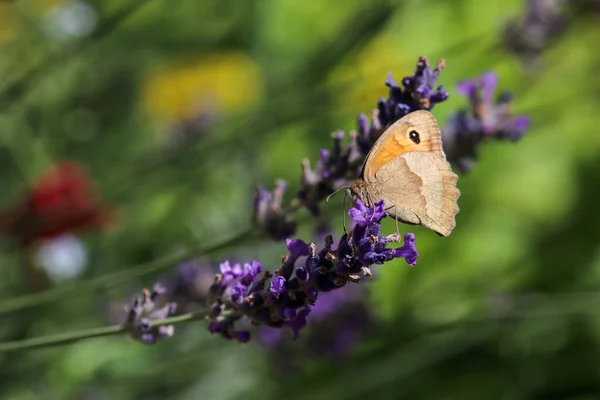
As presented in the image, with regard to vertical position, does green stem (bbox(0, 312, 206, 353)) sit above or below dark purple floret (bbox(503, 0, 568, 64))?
below

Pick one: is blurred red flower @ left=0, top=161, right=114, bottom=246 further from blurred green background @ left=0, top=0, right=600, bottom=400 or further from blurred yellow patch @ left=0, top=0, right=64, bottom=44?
blurred yellow patch @ left=0, top=0, right=64, bottom=44

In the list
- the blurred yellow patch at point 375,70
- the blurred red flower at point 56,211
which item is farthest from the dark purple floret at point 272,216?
the blurred yellow patch at point 375,70

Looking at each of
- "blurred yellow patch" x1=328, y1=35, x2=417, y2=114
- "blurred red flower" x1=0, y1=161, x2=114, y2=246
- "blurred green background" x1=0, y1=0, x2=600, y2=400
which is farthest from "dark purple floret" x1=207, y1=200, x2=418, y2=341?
"blurred yellow patch" x1=328, y1=35, x2=417, y2=114

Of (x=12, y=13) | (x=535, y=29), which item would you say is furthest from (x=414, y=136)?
(x=12, y=13)

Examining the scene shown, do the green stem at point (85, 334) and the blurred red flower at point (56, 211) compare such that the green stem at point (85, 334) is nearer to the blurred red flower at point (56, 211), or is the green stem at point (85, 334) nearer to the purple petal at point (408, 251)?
the purple petal at point (408, 251)

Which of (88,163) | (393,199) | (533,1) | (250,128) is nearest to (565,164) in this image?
(533,1)

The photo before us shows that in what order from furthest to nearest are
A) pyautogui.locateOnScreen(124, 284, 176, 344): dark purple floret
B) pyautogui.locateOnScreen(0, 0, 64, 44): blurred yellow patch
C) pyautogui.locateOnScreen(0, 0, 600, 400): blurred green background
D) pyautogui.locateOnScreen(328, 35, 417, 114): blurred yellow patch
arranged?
pyautogui.locateOnScreen(0, 0, 64, 44): blurred yellow patch → pyautogui.locateOnScreen(328, 35, 417, 114): blurred yellow patch → pyautogui.locateOnScreen(0, 0, 600, 400): blurred green background → pyautogui.locateOnScreen(124, 284, 176, 344): dark purple floret
